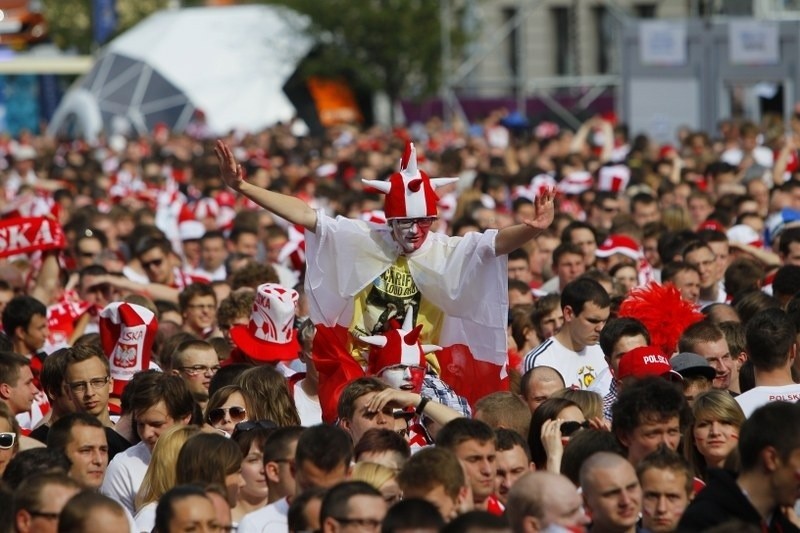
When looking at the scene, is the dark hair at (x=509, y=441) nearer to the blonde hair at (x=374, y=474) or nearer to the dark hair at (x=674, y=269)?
the blonde hair at (x=374, y=474)

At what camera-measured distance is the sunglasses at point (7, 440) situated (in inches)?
320

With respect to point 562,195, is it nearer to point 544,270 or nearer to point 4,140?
point 544,270

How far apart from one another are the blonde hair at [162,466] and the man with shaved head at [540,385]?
6.38ft

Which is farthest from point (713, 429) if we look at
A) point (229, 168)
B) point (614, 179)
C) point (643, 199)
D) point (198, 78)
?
point (198, 78)

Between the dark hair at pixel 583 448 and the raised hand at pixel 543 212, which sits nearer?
the dark hair at pixel 583 448

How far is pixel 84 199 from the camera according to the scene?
70.0ft

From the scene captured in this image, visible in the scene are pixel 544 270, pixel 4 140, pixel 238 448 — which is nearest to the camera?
pixel 238 448

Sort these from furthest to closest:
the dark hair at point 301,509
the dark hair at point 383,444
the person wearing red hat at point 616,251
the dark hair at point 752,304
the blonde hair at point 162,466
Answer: the person wearing red hat at point 616,251, the dark hair at point 752,304, the blonde hair at point 162,466, the dark hair at point 383,444, the dark hair at point 301,509

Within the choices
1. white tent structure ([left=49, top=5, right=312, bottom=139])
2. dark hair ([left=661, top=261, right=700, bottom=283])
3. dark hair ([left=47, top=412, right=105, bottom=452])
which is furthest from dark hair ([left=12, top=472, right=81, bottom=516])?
white tent structure ([left=49, top=5, right=312, bottom=139])

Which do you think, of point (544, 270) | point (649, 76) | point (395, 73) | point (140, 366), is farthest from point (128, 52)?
point (140, 366)

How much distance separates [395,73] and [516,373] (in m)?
35.1

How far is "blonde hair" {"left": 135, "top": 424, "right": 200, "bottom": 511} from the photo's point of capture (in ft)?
25.3

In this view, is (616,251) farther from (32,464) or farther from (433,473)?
(433,473)

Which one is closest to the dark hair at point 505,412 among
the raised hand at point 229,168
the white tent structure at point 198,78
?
the raised hand at point 229,168
